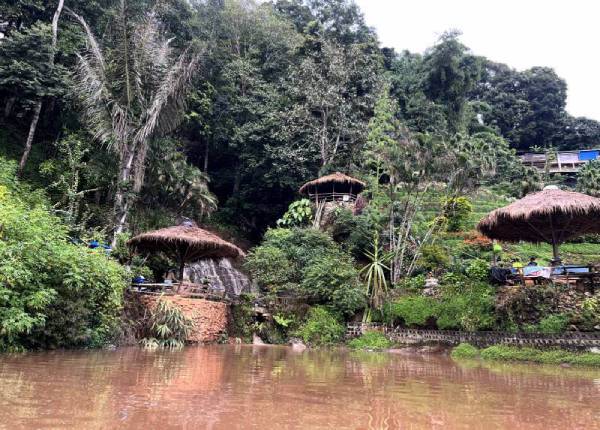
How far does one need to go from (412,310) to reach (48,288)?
32.4 feet

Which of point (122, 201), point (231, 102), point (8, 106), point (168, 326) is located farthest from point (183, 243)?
point (231, 102)

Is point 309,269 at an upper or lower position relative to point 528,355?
upper

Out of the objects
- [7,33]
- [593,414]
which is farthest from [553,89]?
[593,414]

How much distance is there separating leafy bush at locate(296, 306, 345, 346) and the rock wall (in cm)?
249

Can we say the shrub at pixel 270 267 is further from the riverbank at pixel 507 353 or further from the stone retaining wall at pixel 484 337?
the riverbank at pixel 507 353

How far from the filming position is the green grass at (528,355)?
1008 cm

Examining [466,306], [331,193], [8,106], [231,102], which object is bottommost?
[466,306]

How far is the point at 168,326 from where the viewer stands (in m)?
11.9

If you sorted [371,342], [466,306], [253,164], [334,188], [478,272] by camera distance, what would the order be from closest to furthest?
[466,306] → [371,342] → [478,272] → [334,188] → [253,164]

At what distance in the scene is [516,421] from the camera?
4.43 m

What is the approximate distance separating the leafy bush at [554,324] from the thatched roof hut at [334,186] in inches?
497

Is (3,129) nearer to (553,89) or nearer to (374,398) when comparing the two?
(374,398)

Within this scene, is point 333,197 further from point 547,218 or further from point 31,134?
point 31,134

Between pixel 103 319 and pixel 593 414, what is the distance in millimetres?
8941
